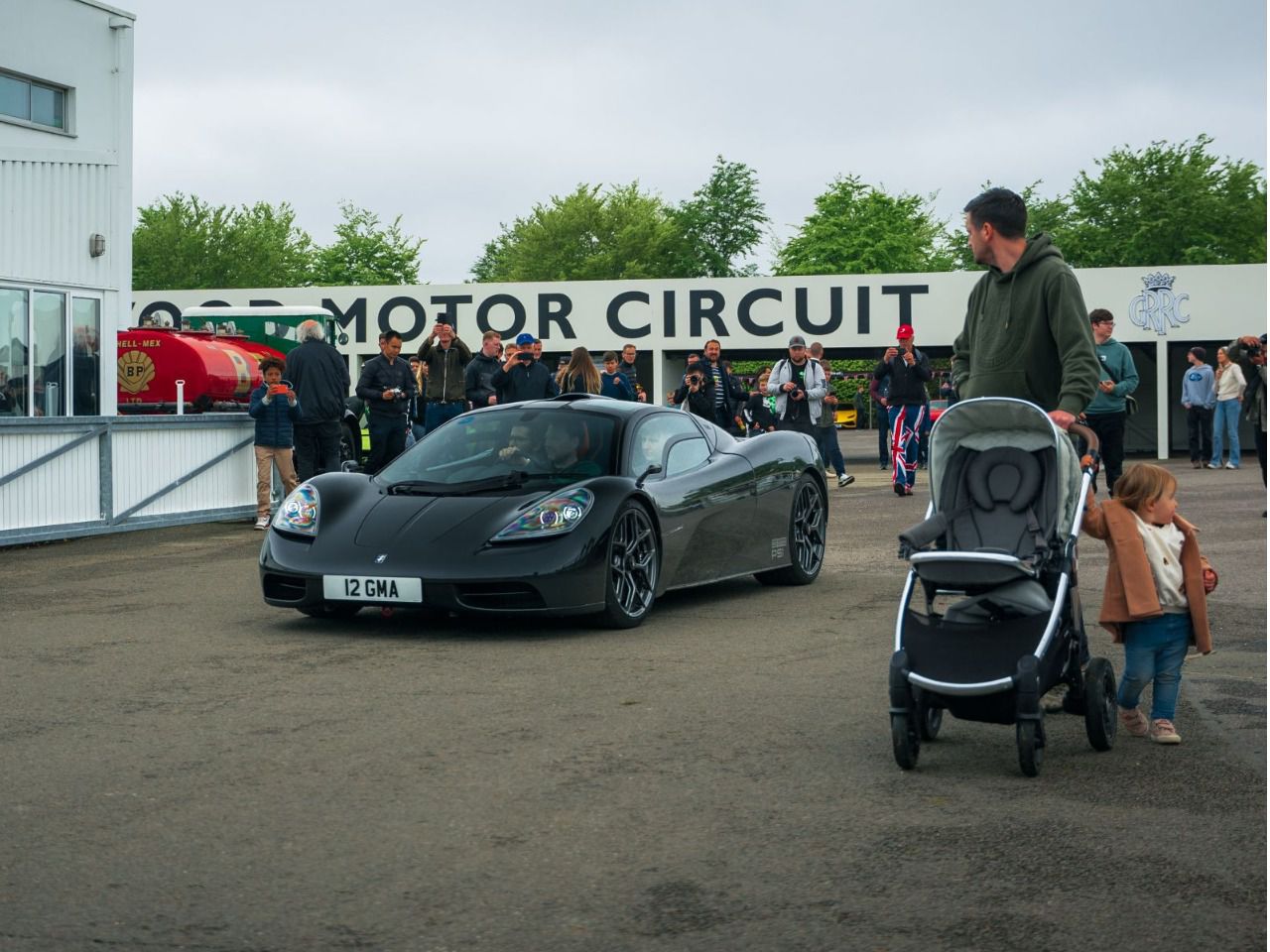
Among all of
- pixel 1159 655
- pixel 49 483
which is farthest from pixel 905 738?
pixel 49 483

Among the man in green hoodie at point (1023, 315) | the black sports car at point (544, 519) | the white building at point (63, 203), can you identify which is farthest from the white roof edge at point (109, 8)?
the man in green hoodie at point (1023, 315)

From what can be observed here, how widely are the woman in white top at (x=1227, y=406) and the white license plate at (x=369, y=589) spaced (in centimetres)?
1781

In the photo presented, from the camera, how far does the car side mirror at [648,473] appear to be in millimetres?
9406

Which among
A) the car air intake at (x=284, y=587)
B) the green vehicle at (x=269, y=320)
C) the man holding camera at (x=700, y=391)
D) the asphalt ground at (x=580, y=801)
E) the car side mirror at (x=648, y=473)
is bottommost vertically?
the asphalt ground at (x=580, y=801)

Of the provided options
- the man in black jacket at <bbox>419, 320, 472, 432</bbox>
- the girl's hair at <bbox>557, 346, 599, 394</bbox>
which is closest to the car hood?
the girl's hair at <bbox>557, 346, 599, 394</bbox>

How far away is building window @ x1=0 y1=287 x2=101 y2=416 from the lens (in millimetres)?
19219

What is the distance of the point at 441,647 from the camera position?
27.5ft

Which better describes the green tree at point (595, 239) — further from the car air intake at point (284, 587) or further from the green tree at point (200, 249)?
the car air intake at point (284, 587)

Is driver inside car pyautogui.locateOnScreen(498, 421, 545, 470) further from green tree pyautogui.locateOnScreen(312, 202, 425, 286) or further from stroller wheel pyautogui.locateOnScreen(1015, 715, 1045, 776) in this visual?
green tree pyautogui.locateOnScreen(312, 202, 425, 286)

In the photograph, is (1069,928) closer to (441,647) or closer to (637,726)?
(637,726)

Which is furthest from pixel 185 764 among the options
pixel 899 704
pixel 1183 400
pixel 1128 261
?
pixel 1128 261

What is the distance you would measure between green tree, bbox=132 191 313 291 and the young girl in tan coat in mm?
84285

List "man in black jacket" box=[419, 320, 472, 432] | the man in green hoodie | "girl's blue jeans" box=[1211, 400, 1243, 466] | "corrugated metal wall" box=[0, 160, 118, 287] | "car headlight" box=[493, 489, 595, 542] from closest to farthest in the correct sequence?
the man in green hoodie
"car headlight" box=[493, 489, 595, 542]
"man in black jacket" box=[419, 320, 472, 432]
"corrugated metal wall" box=[0, 160, 118, 287]
"girl's blue jeans" box=[1211, 400, 1243, 466]

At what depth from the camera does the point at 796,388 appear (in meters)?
19.7
